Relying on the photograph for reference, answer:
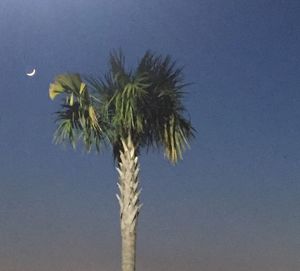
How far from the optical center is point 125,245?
17.3 m

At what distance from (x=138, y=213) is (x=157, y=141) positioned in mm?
2388

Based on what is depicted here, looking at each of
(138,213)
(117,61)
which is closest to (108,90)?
(117,61)

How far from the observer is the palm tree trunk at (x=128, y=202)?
17312mm

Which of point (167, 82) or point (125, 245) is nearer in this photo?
point (125, 245)

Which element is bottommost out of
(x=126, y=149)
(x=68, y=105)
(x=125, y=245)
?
(x=125, y=245)

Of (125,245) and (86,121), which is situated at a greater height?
(86,121)

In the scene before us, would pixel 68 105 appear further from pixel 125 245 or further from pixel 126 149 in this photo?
pixel 125 245

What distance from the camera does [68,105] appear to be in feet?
62.3

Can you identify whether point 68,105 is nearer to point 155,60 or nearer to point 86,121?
point 86,121

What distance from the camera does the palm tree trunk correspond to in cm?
1731

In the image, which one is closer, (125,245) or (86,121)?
(125,245)

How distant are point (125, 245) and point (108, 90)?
13.7ft

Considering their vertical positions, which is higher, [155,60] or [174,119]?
[155,60]

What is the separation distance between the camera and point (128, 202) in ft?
57.5
